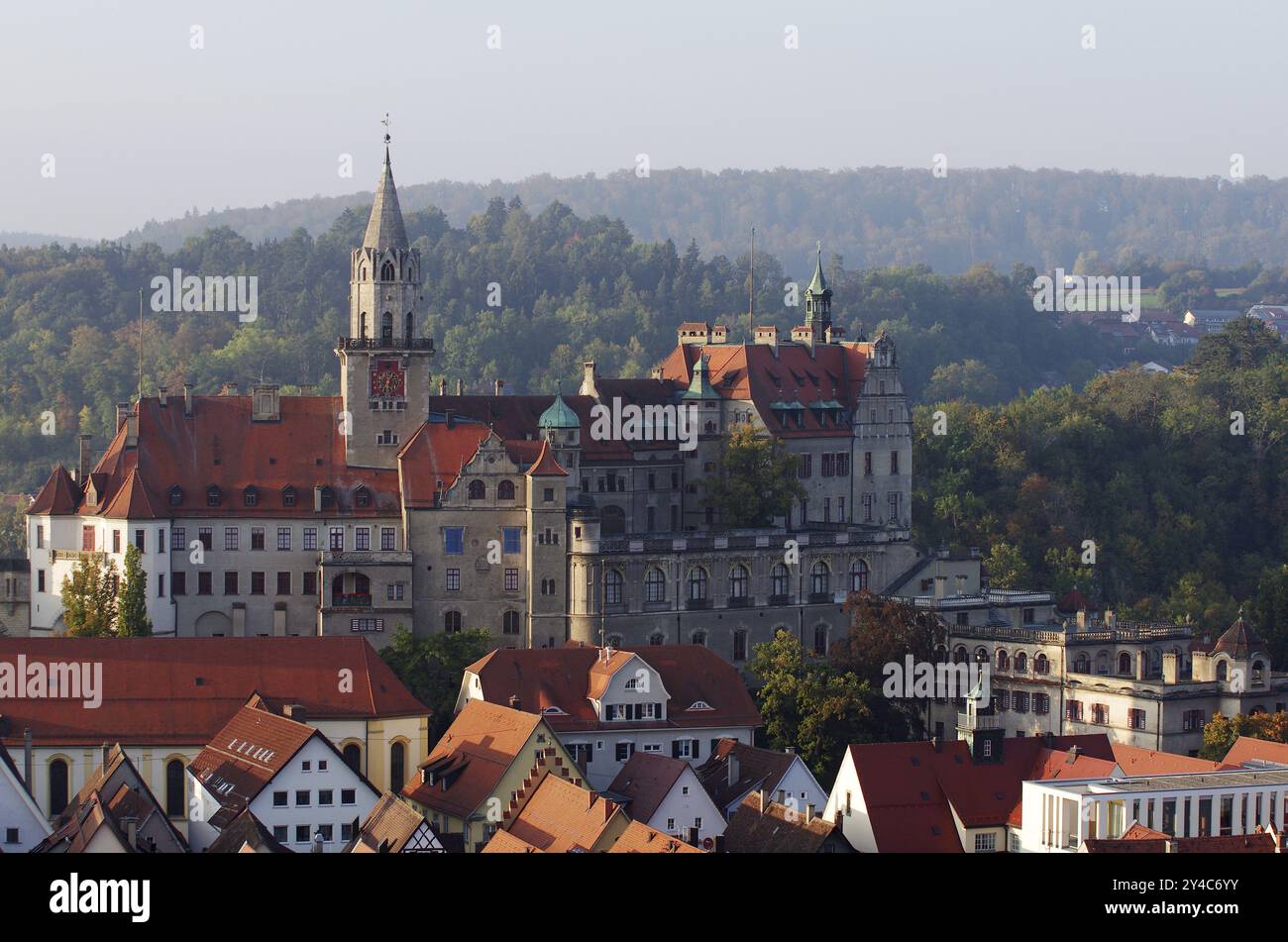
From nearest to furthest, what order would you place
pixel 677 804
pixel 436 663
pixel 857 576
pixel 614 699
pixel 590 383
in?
1. pixel 677 804
2. pixel 614 699
3. pixel 436 663
4. pixel 857 576
5. pixel 590 383

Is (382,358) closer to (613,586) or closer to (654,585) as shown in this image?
(613,586)

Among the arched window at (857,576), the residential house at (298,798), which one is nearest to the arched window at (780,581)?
the arched window at (857,576)

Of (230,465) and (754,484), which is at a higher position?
(230,465)

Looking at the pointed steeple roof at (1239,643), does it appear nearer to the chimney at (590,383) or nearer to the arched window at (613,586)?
the arched window at (613,586)

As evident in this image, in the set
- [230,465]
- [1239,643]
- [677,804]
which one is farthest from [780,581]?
[677,804]

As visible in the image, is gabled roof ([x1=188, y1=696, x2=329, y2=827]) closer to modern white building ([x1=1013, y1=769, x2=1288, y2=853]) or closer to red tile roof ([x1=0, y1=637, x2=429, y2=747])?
red tile roof ([x1=0, y1=637, x2=429, y2=747])

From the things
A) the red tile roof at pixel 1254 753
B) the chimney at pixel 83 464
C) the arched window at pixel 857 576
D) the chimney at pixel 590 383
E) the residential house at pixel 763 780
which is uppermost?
the chimney at pixel 590 383
